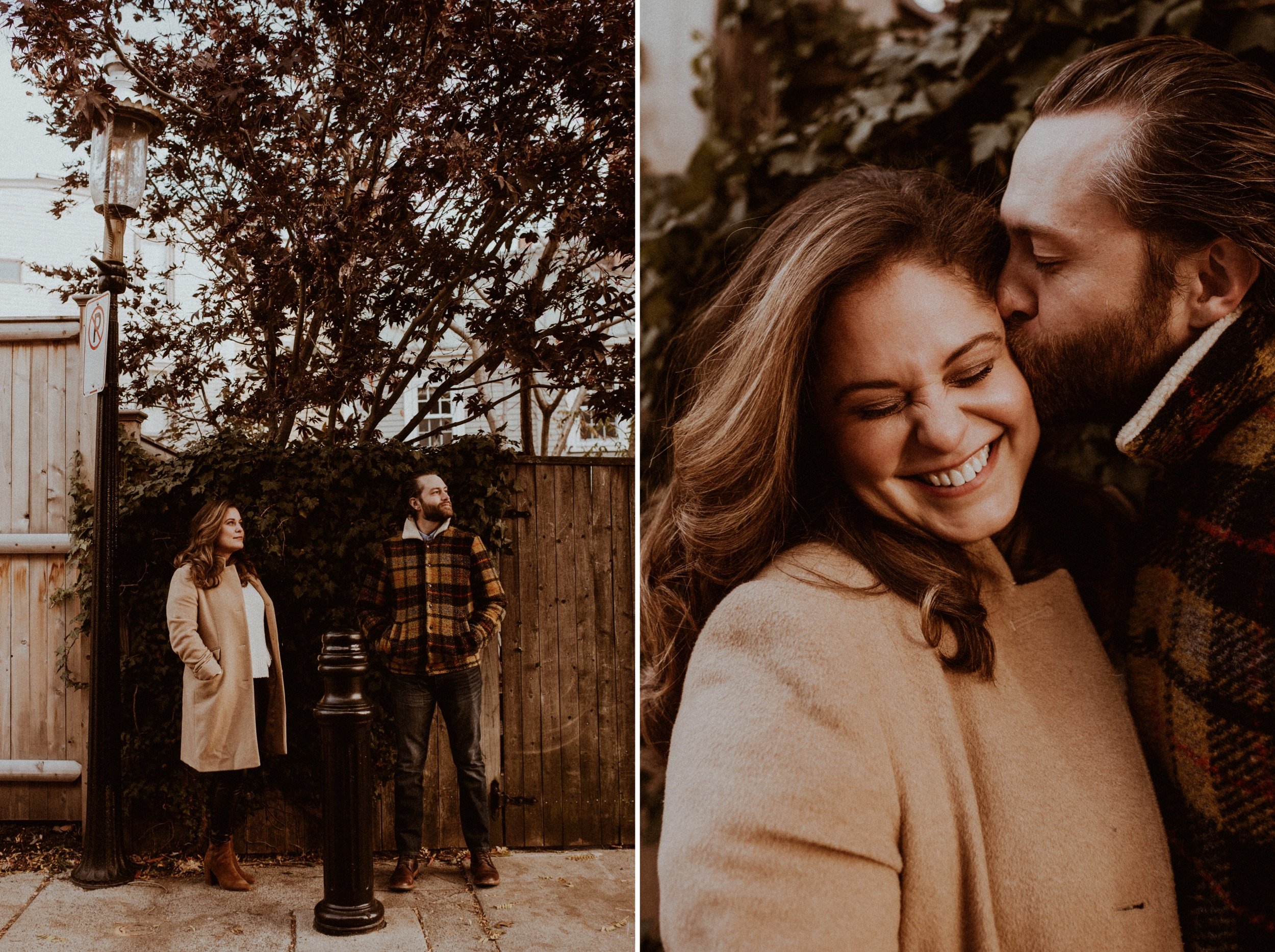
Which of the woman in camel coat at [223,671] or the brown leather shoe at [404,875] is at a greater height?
the woman in camel coat at [223,671]

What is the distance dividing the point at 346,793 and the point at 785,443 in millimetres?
2752

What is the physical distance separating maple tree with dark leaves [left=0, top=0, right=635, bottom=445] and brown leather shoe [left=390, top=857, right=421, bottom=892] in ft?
5.72

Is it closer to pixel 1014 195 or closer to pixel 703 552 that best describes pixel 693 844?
pixel 703 552

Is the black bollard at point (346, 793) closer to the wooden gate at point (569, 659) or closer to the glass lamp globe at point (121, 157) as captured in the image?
the wooden gate at point (569, 659)

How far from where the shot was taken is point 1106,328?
1134 mm

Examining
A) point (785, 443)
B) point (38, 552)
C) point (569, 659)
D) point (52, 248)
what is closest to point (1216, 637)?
point (785, 443)

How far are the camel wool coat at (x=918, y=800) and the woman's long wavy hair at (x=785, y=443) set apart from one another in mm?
46

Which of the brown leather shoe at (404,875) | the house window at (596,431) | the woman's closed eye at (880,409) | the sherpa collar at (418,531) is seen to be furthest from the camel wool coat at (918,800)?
the house window at (596,431)

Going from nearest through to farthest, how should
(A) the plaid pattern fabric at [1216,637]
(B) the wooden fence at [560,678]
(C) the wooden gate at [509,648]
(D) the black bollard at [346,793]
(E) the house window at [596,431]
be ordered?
(A) the plaid pattern fabric at [1216,637] → (D) the black bollard at [346,793] → (C) the wooden gate at [509,648] → (B) the wooden fence at [560,678] → (E) the house window at [596,431]

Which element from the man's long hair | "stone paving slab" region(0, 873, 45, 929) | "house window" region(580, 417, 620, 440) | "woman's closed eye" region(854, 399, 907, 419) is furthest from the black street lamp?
the man's long hair

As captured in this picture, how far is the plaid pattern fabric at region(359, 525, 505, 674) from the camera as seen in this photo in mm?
3674

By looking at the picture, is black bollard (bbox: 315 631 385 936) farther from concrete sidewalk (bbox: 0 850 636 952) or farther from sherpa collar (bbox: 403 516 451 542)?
sherpa collar (bbox: 403 516 451 542)

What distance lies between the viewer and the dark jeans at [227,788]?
3650 mm

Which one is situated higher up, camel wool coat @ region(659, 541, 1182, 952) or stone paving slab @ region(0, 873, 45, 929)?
camel wool coat @ region(659, 541, 1182, 952)
